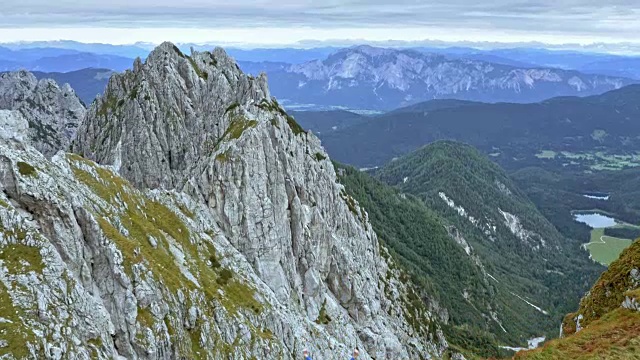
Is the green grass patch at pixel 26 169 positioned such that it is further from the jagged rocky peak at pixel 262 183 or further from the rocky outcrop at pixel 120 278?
the jagged rocky peak at pixel 262 183

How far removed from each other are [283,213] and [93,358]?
68.4 metres

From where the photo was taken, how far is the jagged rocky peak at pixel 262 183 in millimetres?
111375

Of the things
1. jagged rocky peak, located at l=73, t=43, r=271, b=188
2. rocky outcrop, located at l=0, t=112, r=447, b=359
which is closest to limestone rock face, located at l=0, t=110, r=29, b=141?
rocky outcrop, located at l=0, t=112, r=447, b=359

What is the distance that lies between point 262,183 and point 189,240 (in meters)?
28.5

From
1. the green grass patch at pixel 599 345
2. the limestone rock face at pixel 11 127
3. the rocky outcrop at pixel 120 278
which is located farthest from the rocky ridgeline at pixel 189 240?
the green grass patch at pixel 599 345

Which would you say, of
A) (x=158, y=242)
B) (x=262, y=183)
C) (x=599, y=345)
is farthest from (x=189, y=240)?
(x=599, y=345)

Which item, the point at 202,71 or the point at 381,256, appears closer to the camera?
the point at 202,71

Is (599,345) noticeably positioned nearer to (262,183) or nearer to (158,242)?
(158,242)

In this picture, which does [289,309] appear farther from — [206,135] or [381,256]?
[381,256]

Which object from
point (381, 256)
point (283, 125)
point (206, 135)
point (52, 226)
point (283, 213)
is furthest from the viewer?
point (381, 256)

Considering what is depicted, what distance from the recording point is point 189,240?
9150 cm

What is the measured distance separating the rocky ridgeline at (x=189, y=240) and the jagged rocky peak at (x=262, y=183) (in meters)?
0.44

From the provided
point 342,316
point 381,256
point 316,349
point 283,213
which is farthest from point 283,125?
point 381,256

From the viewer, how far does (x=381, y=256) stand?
199 m
